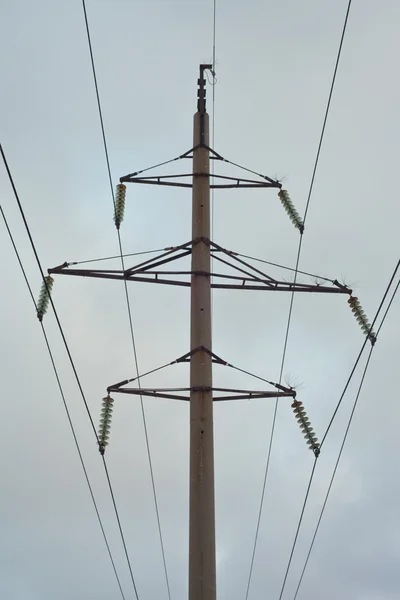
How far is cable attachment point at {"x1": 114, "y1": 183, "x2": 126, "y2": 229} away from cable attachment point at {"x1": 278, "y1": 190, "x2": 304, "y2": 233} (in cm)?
409

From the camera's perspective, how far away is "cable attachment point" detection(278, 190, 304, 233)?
1631cm

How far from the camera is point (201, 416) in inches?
457

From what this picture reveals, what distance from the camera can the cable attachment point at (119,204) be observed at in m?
15.4

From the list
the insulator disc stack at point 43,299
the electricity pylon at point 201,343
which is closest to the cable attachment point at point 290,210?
the electricity pylon at point 201,343

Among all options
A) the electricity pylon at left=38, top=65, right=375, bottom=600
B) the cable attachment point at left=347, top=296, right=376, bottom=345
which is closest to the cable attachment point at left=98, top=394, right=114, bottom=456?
the electricity pylon at left=38, top=65, right=375, bottom=600

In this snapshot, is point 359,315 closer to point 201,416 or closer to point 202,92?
point 201,416

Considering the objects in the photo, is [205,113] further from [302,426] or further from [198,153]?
[302,426]

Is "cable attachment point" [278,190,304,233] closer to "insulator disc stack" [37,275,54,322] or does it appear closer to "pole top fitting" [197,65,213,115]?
"pole top fitting" [197,65,213,115]

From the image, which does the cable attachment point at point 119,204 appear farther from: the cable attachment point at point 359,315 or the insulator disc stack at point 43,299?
the cable attachment point at point 359,315

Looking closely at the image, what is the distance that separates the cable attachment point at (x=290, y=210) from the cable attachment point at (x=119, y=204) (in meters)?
4.09

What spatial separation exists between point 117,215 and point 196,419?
6.00 meters

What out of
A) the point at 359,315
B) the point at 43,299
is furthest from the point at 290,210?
the point at 43,299

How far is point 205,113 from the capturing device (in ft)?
55.3

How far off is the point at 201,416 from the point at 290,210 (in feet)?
22.9
